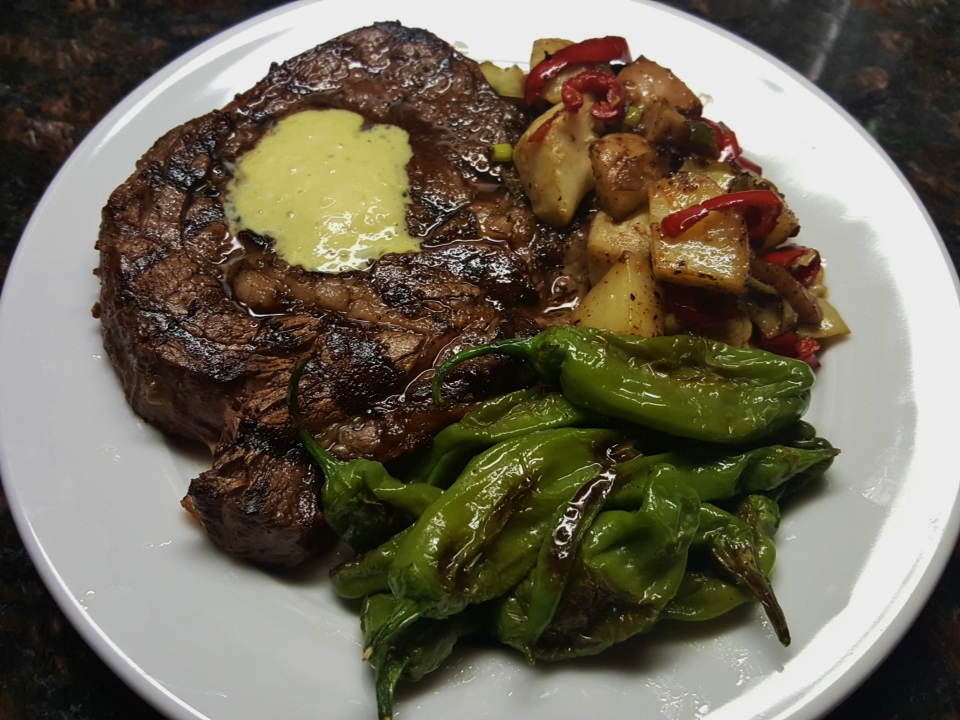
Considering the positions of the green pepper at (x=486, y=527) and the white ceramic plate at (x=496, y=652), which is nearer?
the green pepper at (x=486, y=527)

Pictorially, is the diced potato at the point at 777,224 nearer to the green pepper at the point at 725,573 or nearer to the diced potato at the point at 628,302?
the diced potato at the point at 628,302

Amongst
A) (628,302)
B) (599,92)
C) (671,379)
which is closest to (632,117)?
(599,92)

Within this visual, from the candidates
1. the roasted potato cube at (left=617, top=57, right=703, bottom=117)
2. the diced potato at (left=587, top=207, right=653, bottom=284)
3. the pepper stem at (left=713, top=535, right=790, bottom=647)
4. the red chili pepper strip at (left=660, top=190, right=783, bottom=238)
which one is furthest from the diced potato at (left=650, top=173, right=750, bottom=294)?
the pepper stem at (left=713, top=535, right=790, bottom=647)

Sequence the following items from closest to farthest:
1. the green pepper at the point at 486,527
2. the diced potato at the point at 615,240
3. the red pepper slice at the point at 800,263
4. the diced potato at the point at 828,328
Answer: the green pepper at the point at 486,527, the diced potato at the point at 615,240, the diced potato at the point at 828,328, the red pepper slice at the point at 800,263

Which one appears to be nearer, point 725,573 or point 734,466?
point 725,573

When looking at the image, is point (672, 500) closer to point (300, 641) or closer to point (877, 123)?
point (300, 641)

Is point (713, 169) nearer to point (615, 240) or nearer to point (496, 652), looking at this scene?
point (615, 240)

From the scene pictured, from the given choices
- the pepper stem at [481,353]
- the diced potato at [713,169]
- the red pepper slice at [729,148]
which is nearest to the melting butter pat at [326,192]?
the pepper stem at [481,353]

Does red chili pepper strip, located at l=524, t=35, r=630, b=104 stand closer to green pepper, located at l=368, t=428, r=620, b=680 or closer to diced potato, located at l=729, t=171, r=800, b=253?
diced potato, located at l=729, t=171, r=800, b=253
